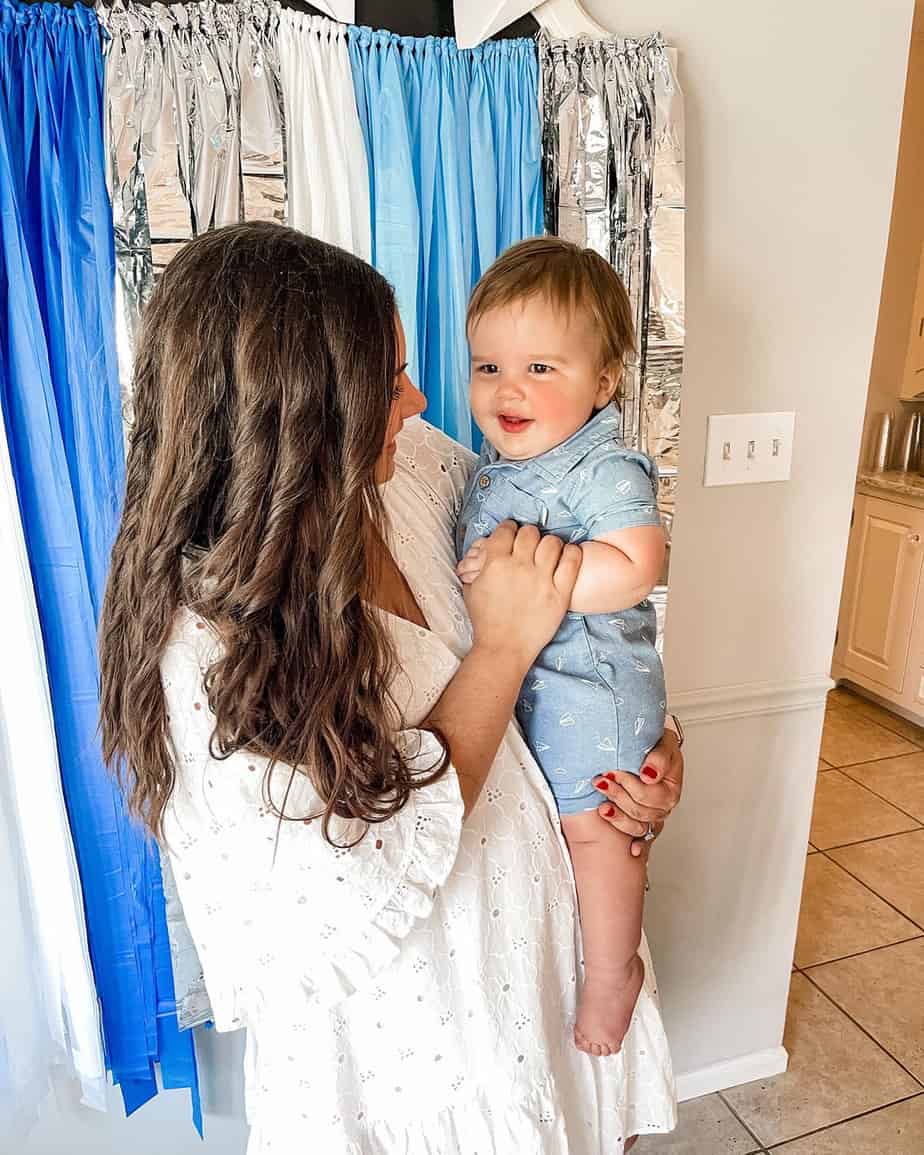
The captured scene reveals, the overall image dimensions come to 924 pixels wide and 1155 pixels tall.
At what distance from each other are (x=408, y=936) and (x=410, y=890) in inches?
4.7

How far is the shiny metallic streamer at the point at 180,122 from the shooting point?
1.09 m

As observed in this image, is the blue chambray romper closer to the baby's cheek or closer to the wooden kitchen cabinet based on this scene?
the baby's cheek

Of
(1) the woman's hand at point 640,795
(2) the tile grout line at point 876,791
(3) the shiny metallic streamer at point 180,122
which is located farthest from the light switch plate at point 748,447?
(2) the tile grout line at point 876,791

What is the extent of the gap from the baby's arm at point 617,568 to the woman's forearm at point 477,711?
0.39 feet

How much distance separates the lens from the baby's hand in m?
1.08

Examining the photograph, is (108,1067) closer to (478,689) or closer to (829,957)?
(478,689)

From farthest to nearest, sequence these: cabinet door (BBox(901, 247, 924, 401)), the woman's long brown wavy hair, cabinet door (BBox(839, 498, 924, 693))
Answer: cabinet door (BBox(901, 247, 924, 401)) → cabinet door (BBox(839, 498, 924, 693)) → the woman's long brown wavy hair

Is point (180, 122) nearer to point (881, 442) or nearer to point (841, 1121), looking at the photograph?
point (841, 1121)

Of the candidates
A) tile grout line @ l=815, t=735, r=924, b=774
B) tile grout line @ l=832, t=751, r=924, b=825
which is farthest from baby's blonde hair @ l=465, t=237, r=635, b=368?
tile grout line @ l=815, t=735, r=924, b=774

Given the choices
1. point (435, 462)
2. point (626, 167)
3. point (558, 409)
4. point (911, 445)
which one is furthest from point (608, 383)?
point (911, 445)

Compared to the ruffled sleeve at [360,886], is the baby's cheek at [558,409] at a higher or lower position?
higher

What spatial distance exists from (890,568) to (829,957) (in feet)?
5.52

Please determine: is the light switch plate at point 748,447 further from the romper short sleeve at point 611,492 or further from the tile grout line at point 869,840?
the tile grout line at point 869,840

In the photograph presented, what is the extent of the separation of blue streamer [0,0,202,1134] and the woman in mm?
332
